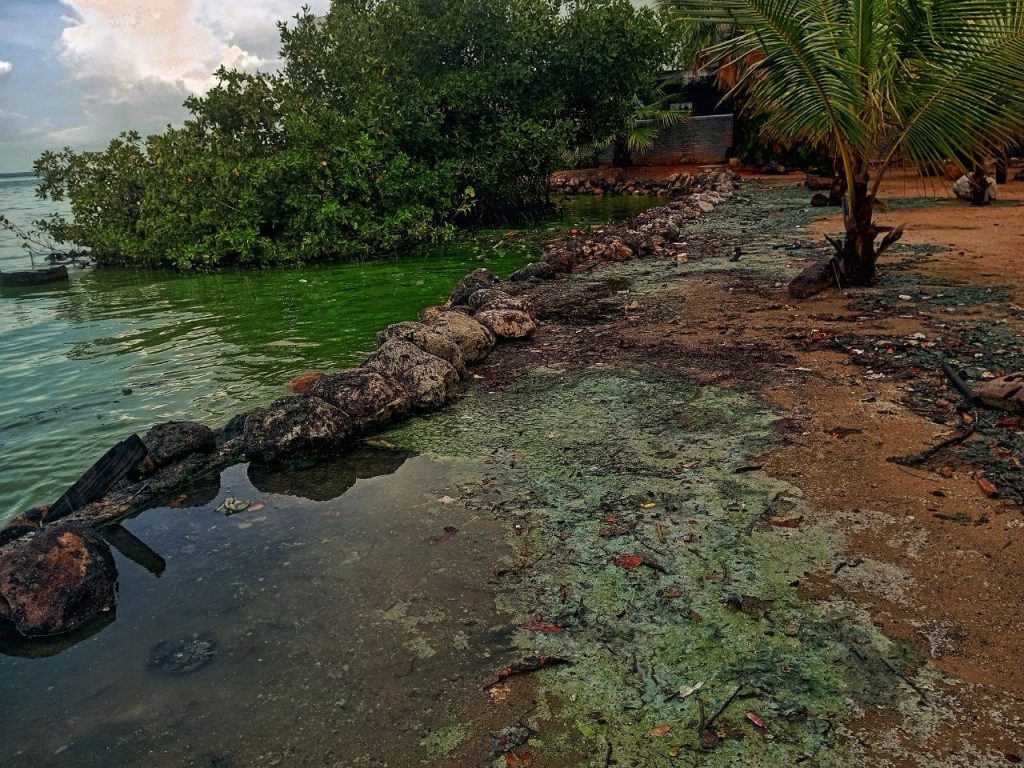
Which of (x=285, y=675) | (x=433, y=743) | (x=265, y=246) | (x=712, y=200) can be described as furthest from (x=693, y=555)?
(x=712, y=200)

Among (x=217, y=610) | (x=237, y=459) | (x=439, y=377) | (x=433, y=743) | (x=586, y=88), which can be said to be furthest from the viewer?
(x=586, y=88)

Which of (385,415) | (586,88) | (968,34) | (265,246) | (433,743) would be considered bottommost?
(433,743)

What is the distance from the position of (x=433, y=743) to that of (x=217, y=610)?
1.46 meters

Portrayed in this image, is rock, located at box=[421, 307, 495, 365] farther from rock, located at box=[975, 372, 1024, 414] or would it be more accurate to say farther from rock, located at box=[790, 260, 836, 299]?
rock, located at box=[975, 372, 1024, 414]

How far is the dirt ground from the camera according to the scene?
2.49 meters

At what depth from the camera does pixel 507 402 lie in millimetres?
5887

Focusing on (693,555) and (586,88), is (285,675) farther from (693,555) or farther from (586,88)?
(586,88)

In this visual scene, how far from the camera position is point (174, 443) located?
5.09m

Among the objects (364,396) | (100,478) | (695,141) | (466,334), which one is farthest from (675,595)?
(695,141)

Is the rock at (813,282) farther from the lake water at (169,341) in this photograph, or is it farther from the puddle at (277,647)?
the puddle at (277,647)

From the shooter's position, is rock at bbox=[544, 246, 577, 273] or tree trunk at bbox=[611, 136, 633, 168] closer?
rock at bbox=[544, 246, 577, 273]

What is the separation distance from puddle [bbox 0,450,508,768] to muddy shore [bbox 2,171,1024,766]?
0.26 feet

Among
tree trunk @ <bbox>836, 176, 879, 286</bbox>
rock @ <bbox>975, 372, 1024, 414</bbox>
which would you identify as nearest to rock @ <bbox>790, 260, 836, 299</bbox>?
tree trunk @ <bbox>836, 176, 879, 286</bbox>

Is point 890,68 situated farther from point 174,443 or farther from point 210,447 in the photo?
point 174,443
